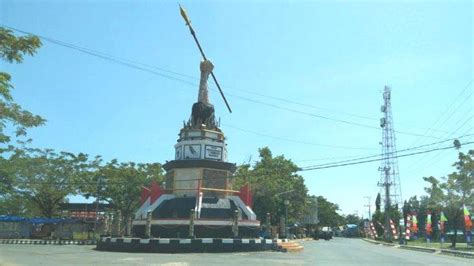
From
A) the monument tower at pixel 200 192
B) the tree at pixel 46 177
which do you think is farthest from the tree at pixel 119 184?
the monument tower at pixel 200 192

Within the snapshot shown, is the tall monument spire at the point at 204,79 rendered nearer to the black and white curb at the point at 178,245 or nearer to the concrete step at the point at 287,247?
the concrete step at the point at 287,247

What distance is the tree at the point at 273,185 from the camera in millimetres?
61719

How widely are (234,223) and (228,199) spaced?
7.05m

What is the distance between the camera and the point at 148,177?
191ft

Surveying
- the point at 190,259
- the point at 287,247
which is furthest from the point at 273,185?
the point at 190,259

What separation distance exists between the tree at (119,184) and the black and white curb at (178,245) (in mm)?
26002

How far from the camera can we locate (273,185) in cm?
6288

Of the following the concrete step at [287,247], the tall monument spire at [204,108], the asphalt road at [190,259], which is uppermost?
the tall monument spire at [204,108]

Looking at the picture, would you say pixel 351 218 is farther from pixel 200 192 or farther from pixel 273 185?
pixel 200 192

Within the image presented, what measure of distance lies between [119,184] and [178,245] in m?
29.6

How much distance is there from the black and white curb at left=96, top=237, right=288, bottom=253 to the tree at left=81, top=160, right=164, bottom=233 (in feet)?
85.3

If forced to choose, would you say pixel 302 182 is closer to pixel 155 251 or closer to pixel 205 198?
pixel 205 198

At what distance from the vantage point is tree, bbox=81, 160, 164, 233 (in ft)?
183

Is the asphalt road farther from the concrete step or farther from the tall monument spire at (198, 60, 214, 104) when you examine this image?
the tall monument spire at (198, 60, 214, 104)
